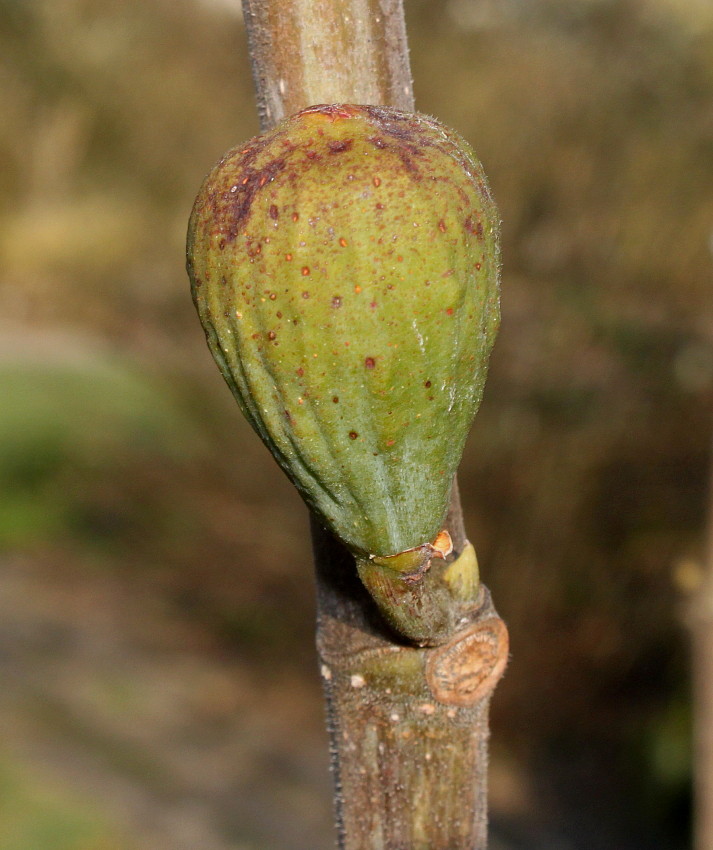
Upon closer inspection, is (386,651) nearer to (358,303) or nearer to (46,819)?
(358,303)

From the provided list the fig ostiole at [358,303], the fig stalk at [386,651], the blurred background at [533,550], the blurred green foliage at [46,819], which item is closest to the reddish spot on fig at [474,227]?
the fig ostiole at [358,303]

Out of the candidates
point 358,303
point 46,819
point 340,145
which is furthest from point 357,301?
point 46,819

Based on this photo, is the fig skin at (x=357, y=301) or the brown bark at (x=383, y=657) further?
the brown bark at (x=383, y=657)

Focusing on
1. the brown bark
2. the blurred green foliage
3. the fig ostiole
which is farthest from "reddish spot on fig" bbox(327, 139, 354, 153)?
the blurred green foliage

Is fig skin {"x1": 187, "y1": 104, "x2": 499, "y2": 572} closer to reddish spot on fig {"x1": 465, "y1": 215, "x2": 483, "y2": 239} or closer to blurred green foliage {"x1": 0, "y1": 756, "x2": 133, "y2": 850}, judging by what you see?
reddish spot on fig {"x1": 465, "y1": 215, "x2": 483, "y2": 239}

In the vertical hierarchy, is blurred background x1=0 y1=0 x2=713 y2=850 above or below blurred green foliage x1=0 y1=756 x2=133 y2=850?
above

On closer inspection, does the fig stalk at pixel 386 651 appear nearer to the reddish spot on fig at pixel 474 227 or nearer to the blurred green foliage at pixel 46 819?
the reddish spot on fig at pixel 474 227

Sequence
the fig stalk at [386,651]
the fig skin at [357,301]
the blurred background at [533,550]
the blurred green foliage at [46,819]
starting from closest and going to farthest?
the fig skin at [357,301] → the fig stalk at [386,651] → the blurred green foliage at [46,819] → the blurred background at [533,550]
